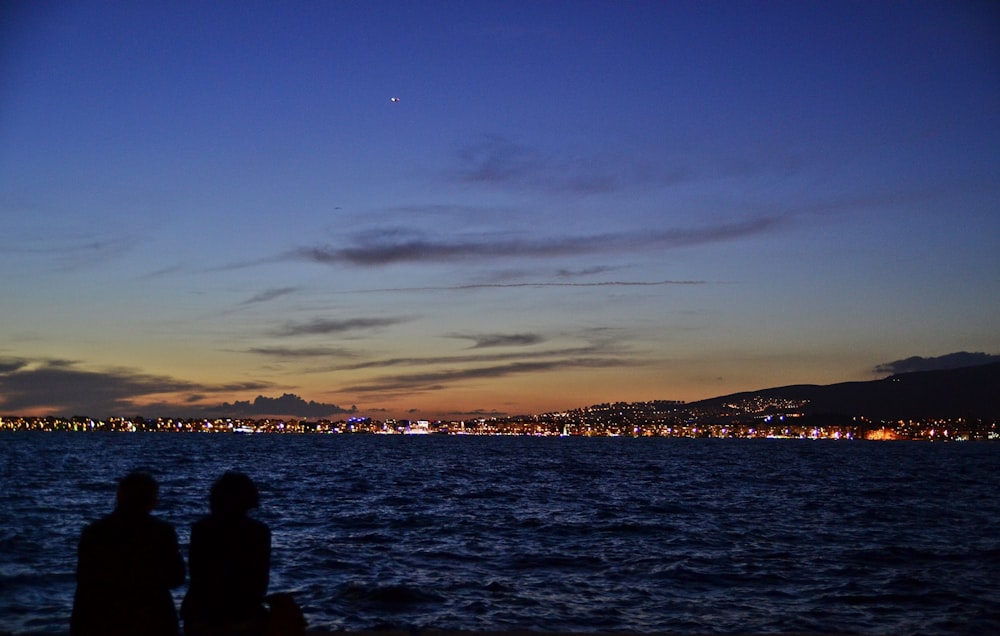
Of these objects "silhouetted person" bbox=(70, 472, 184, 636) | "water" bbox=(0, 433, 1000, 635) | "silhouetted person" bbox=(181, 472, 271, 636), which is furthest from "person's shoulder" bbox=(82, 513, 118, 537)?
"water" bbox=(0, 433, 1000, 635)

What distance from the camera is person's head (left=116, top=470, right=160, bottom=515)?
6.52 meters

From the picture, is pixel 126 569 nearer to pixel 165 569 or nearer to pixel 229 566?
pixel 165 569

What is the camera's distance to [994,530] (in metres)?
36.3

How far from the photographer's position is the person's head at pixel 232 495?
665cm

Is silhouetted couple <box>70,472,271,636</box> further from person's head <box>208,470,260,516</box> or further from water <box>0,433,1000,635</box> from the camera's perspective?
water <box>0,433,1000,635</box>

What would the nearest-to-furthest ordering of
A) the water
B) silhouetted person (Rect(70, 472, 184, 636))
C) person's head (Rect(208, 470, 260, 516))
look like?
silhouetted person (Rect(70, 472, 184, 636))
person's head (Rect(208, 470, 260, 516))
the water

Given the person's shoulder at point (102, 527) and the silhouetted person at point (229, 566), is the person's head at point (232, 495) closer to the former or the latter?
the silhouetted person at point (229, 566)

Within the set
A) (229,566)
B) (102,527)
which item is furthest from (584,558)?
(102,527)

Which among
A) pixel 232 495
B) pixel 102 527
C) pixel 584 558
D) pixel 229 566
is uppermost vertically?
pixel 232 495

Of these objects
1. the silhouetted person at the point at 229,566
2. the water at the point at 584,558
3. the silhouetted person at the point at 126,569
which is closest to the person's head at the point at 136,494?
the silhouetted person at the point at 126,569

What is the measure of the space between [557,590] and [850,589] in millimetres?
6868

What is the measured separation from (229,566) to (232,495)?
52cm

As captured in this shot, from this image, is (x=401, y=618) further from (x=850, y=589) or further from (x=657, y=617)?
(x=850, y=589)

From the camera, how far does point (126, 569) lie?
650 centimetres
